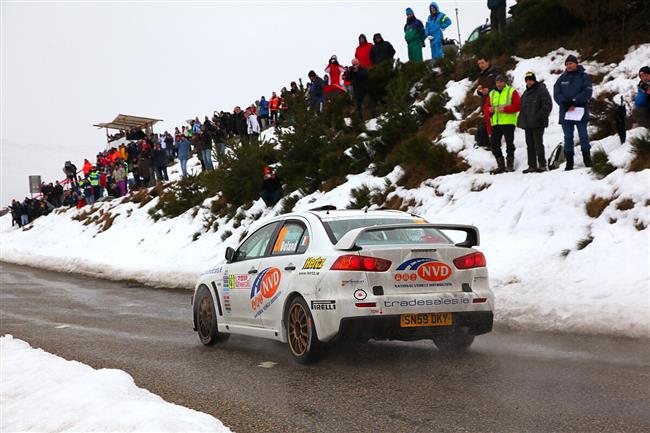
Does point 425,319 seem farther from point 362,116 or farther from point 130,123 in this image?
point 130,123

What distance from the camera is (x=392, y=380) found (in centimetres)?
674

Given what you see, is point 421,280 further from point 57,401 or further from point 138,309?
point 138,309

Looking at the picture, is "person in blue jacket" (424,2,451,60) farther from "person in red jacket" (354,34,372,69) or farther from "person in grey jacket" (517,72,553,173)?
"person in grey jacket" (517,72,553,173)

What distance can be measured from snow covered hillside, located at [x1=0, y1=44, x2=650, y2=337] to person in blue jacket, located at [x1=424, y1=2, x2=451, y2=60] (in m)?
2.42

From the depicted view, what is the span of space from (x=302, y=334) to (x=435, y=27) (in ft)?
54.6

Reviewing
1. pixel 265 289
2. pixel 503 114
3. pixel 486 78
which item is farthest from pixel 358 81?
pixel 265 289

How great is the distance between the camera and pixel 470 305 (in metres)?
7.52

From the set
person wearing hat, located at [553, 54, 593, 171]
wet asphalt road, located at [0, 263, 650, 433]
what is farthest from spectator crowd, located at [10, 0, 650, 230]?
wet asphalt road, located at [0, 263, 650, 433]

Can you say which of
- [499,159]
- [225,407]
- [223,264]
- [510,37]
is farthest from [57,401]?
[510,37]

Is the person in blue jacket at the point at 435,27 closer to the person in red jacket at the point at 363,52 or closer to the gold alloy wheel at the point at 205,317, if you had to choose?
the person in red jacket at the point at 363,52

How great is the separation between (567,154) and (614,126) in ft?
5.27

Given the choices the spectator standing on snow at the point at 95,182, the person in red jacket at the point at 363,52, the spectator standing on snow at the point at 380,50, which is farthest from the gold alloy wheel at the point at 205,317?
the spectator standing on snow at the point at 95,182

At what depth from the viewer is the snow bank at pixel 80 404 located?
4.74m

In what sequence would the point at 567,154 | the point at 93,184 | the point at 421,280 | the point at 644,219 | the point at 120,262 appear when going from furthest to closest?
1. the point at 93,184
2. the point at 120,262
3. the point at 567,154
4. the point at 644,219
5. the point at 421,280
